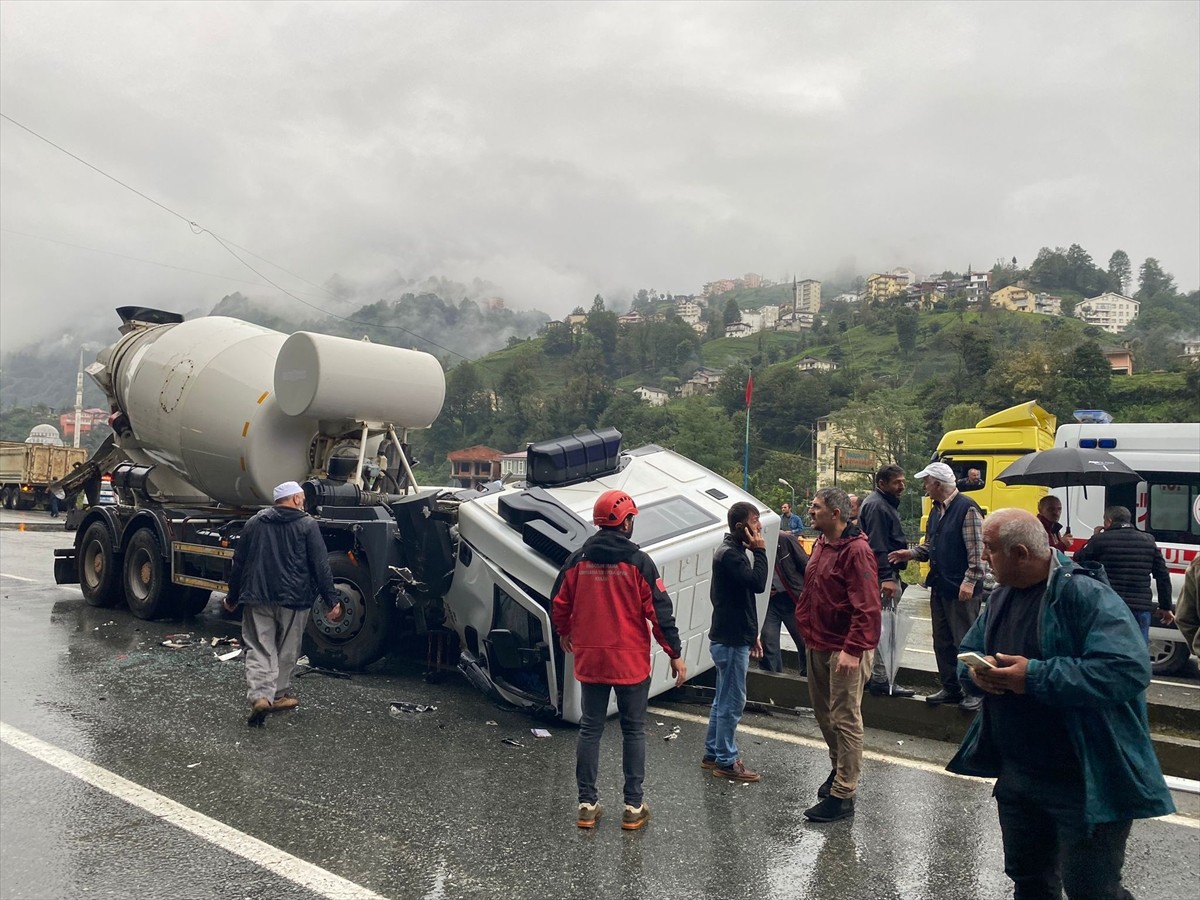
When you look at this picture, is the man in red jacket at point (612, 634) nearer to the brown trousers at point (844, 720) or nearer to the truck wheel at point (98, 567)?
the brown trousers at point (844, 720)

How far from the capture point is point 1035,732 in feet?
9.04

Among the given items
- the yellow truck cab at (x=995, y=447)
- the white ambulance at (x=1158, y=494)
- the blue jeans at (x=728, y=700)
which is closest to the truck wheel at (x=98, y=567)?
the blue jeans at (x=728, y=700)

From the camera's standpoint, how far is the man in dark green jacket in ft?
8.43

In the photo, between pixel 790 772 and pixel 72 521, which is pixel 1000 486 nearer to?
pixel 790 772

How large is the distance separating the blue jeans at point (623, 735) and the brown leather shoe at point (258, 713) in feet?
8.86

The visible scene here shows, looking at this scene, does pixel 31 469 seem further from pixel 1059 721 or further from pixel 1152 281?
pixel 1152 281

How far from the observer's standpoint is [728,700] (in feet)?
17.2

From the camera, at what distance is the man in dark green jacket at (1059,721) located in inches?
101

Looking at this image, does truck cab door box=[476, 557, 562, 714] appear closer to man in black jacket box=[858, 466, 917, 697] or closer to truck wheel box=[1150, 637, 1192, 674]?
man in black jacket box=[858, 466, 917, 697]

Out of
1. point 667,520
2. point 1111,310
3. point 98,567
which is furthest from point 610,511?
point 1111,310

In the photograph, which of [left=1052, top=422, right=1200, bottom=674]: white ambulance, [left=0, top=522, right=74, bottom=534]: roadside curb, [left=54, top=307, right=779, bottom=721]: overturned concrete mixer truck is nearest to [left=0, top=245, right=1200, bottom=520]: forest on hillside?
[left=54, top=307, right=779, bottom=721]: overturned concrete mixer truck

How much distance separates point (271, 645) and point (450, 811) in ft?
8.22

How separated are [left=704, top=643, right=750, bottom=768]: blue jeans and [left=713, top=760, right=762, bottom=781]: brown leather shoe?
0.07ft

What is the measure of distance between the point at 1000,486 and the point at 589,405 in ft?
302
